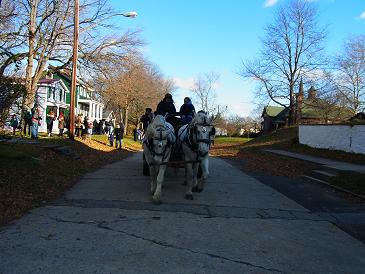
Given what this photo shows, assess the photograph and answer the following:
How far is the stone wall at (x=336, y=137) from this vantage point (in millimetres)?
22781

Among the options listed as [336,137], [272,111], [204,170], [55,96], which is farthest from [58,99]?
[272,111]

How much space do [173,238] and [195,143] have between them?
11.2 feet

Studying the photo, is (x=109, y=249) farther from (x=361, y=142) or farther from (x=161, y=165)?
(x=361, y=142)

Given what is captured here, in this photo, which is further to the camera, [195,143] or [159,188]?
[195,143]

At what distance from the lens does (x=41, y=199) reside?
31.2ft

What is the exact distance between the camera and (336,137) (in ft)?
84.4

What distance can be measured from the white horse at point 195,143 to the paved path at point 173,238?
60 cm

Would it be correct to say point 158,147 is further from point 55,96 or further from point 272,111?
point 272,111

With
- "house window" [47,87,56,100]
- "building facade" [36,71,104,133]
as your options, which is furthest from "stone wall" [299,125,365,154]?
"house window" [47,87,56,100]

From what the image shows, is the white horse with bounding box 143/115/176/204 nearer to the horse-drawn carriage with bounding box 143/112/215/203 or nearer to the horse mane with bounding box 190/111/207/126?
the horse-drawn carriage with bounding box 143/112/215/203

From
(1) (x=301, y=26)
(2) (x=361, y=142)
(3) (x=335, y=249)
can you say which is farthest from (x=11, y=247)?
(1) (x=301, y=26)

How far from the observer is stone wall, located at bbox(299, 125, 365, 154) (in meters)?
22.8

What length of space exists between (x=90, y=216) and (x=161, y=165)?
2.09 meters

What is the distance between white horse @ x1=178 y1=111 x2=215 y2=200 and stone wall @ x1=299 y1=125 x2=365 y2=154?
14.5 m
